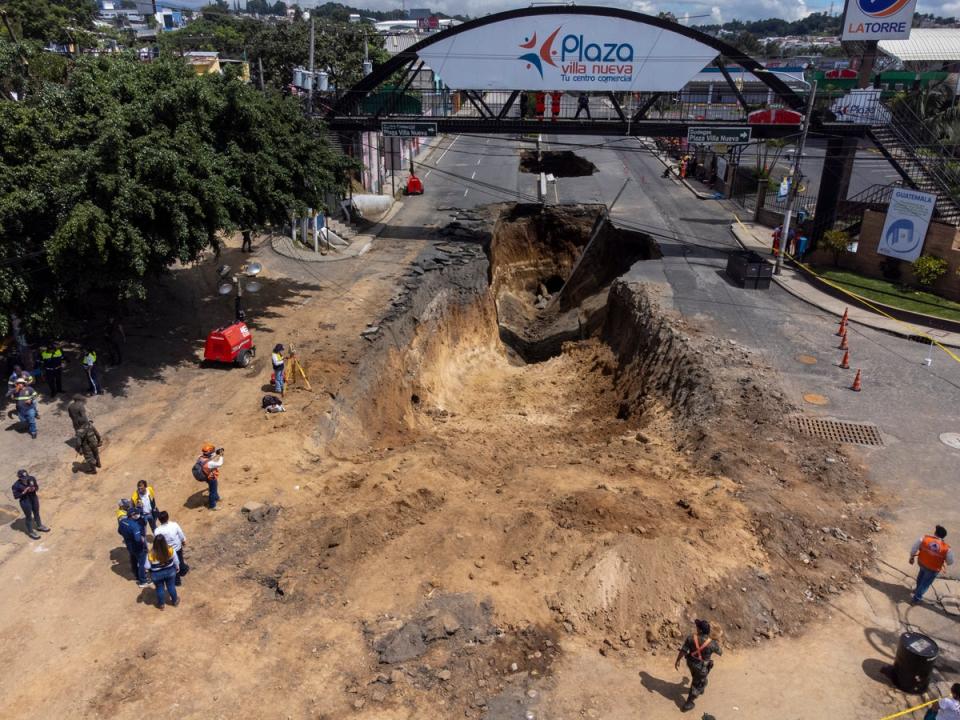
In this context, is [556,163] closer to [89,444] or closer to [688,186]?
[688,186]

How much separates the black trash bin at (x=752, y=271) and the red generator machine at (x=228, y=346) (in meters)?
18.4

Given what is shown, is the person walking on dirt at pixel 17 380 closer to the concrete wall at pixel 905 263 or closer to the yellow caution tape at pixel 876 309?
the yellow caution tape at pixel 876 309

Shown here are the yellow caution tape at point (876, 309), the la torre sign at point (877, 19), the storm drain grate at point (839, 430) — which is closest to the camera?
the storm drain grate at point (839, 430)

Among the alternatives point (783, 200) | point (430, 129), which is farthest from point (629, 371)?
point (783, 200)

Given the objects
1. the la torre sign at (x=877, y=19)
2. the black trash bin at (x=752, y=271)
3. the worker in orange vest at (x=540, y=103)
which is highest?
the la torre sign at (x=877, y=19)

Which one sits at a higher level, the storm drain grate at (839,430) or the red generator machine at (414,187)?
the red generator machine at (414,187)

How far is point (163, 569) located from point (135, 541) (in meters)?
1.03

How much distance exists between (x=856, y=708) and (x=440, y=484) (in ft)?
28.3

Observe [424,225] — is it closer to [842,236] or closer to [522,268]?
[522,268]

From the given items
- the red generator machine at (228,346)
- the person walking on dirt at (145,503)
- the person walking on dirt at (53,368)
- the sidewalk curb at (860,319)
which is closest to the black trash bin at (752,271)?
the sidewalk curb at (860,319)

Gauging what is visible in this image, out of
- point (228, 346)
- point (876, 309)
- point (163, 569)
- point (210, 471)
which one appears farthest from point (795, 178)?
point (163, 569)

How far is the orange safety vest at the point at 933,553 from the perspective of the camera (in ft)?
37.7

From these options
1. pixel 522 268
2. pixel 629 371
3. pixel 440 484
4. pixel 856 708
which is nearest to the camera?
pixel 856 708

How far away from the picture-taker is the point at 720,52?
27734mm
